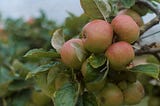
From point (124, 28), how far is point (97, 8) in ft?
0.25

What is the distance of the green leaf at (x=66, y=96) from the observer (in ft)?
2.37

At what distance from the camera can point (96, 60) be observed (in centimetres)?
72

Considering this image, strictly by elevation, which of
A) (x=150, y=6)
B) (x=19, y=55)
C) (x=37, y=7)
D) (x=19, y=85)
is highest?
(x=150, y=6)

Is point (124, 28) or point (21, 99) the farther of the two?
point (21, 99)

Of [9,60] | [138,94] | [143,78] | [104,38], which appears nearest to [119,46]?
[104,38]

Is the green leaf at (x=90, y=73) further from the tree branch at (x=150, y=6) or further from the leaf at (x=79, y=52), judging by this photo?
the tree branch at (x=150, y=6)

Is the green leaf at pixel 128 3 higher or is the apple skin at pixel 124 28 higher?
the apple skin at pixel 124 28

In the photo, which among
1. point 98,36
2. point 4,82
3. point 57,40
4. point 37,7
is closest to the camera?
point 98,36

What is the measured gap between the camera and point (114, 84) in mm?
779

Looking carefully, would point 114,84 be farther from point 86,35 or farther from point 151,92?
point 151,92

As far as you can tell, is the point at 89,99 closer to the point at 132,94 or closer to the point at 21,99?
the point at 132,94

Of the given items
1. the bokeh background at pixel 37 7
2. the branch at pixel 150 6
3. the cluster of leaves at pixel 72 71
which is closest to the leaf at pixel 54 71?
the cluster of leaves at pixel 72 71

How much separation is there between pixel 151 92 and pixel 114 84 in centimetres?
43

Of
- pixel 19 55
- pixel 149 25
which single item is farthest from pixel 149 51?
pixel 19 55
